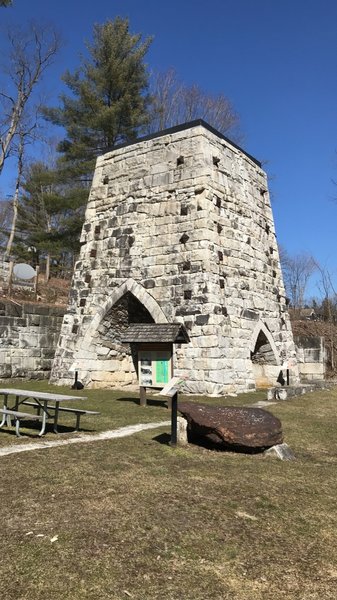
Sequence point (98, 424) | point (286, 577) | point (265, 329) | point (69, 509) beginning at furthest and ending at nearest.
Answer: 1. point (265, 329)
2. point (98, 424)
3. point (69, 509)
4. point (286, 577)

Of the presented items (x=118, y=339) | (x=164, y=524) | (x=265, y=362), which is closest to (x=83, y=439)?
(x=164, y=524)

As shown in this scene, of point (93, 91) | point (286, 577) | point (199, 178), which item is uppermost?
point (93, 91)

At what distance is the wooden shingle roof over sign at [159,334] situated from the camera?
9062 millimetres

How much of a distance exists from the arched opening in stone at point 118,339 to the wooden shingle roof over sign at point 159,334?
2.92m

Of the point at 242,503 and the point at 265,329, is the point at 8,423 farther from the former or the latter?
the point at 265,329

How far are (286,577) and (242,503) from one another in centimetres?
117

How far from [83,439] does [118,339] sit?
7.28 metres

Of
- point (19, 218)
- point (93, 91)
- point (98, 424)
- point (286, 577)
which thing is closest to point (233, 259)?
point (98, 424)

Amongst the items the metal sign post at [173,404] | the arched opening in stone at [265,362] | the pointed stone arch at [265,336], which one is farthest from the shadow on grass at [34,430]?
the arched opening in stone at [265,362]

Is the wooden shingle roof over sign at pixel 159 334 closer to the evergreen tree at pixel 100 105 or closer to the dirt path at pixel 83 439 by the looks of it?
the dirt path at pixel 83 439

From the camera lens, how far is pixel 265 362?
13500mm

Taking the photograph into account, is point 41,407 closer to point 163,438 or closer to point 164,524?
point 163,438

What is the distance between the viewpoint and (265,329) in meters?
12.9

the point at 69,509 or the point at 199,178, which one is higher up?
the point at 199,178
